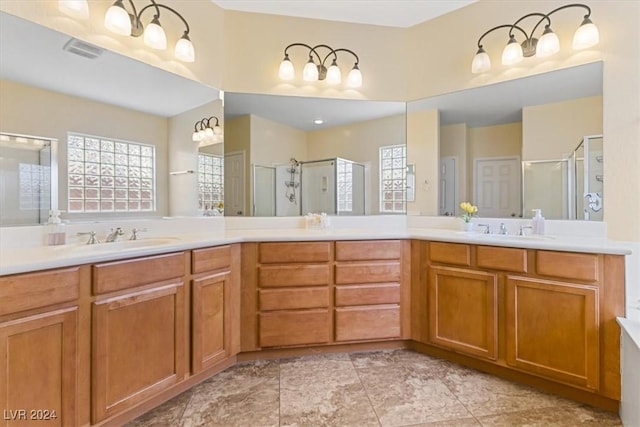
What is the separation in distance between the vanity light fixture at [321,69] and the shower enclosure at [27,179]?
5.31ft

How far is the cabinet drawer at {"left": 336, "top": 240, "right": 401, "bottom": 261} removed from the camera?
2.14 metres

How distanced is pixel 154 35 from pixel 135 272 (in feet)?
4.84

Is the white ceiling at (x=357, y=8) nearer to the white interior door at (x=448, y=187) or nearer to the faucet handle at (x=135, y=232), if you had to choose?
the white interior door at (x=448, y=187)

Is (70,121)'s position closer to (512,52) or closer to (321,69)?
(321,69)

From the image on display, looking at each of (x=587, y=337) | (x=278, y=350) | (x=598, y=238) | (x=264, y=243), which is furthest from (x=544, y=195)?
(x=278, y=350)

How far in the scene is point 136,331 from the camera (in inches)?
58.9

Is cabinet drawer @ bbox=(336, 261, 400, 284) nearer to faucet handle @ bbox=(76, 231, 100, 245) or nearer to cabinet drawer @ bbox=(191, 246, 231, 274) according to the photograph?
cabinet drawer @ bbox=(191, 246, 231, 274)

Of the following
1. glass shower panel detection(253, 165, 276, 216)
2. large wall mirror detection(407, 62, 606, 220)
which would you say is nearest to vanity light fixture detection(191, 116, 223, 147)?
glass shower panel detection(253, 165, 276, 216)

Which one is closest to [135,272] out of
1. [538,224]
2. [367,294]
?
[367,294]

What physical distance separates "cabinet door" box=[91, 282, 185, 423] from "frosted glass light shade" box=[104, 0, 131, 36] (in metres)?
1.49

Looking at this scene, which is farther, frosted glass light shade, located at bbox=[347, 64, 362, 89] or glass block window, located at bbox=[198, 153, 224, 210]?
frosted glass light shade, located at bbox=[347, 64, 362, 89]

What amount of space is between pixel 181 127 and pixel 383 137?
5.13 feet

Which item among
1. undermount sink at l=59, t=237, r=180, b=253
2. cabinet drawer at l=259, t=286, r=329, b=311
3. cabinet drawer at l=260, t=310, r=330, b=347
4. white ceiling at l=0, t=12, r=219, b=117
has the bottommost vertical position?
cabinet drawer at l=260, t=310, r=330, b=347

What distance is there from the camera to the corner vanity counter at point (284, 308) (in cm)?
125
